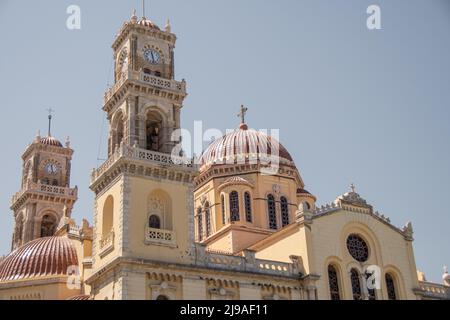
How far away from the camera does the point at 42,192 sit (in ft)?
198

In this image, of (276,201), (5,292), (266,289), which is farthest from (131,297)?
(276,201)

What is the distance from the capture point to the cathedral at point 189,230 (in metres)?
37.4

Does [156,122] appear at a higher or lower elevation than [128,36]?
lower

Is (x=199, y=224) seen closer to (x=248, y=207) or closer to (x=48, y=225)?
(x=248, y=207)

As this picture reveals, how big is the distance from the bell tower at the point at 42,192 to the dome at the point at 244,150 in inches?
548

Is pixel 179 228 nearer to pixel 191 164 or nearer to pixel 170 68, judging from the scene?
pixel 191 164

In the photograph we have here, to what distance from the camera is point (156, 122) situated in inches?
1681

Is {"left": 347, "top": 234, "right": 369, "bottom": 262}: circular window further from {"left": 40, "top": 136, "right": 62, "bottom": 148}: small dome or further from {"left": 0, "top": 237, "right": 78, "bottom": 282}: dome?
{"left": 40, "top": 136, "right": 62, "bottom": 148}: small dome

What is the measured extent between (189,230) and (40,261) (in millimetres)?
13809

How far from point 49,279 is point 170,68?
15990 millimetres

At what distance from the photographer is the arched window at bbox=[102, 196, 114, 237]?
39.4 metres

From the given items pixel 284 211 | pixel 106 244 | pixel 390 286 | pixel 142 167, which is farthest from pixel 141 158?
pixel 390 286

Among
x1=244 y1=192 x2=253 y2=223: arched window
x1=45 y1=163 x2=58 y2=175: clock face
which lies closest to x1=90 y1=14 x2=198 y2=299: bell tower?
x1=244 y1=192 x2=253 y2=223: arched window

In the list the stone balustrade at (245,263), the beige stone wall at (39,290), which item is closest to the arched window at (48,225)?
the beige stone wall at (39,290)
